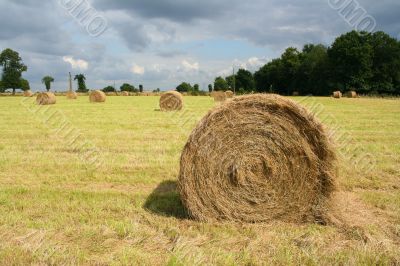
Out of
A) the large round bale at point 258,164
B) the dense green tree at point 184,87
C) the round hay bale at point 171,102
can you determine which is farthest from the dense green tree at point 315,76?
the large round bale at point 258,164

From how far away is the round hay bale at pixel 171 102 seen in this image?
2227 centimetres

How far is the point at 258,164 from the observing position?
540cm

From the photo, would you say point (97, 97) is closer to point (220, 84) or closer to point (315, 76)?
point (315, 76)

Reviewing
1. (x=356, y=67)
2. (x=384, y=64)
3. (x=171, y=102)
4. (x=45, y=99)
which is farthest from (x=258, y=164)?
(x=384, y=64)

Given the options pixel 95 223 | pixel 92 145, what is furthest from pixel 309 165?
pixel 92 145

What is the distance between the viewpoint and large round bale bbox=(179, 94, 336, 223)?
17.2ft

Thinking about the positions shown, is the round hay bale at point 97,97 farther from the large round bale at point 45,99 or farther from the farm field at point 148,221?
the farm field at point 148,221

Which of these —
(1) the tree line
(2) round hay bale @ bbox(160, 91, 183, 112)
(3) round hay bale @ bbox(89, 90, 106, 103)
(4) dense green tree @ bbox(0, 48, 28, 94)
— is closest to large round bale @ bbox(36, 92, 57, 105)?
(3) round hay bale @ bbox(89, 90, 106, 103)

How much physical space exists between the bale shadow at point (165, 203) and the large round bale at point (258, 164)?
283 mm

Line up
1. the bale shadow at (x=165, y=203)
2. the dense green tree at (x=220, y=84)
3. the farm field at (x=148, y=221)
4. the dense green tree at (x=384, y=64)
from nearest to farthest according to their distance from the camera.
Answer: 1. the farm field at (x=148, y=221)
2. the bale shadow at (x=165, y=203)
3. the dense green tree at (x=384, y=64)
4. the dense green tree at (x=220, y=84)

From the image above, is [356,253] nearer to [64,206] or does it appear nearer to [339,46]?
[64,206]

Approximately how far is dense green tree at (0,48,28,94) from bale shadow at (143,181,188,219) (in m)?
83.8

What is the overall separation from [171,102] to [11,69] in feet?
240

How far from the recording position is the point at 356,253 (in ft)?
13.6
